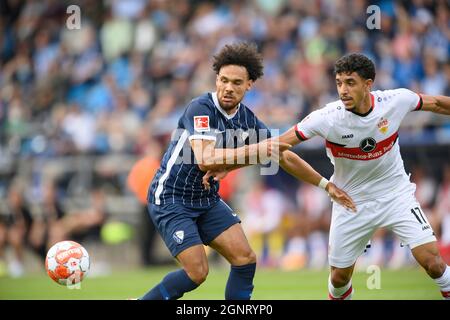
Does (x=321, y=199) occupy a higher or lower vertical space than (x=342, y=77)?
lower

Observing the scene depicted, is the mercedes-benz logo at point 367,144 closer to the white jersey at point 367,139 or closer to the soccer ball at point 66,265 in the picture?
the white jersey at point 367,139

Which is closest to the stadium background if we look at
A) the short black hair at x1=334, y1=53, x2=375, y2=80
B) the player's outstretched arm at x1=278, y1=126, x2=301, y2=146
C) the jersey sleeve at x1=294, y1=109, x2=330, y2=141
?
the jersey sleeve at x1=294, y1=109, x2=330, y2=141

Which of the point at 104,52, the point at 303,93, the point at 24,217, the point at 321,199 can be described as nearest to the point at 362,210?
the point at 321,199

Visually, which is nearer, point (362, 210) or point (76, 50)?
point (362, 210)

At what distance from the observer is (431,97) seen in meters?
8.05

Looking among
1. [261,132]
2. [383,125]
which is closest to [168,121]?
[261,132]

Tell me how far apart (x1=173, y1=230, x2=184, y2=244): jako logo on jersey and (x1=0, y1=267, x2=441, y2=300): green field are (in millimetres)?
3181

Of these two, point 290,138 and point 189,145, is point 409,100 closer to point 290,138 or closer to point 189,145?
point 290,138

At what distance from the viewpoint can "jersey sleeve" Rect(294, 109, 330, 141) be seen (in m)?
7.78

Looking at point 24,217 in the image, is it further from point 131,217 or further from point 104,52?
point 104,52

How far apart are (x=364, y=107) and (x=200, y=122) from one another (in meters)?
1.60
